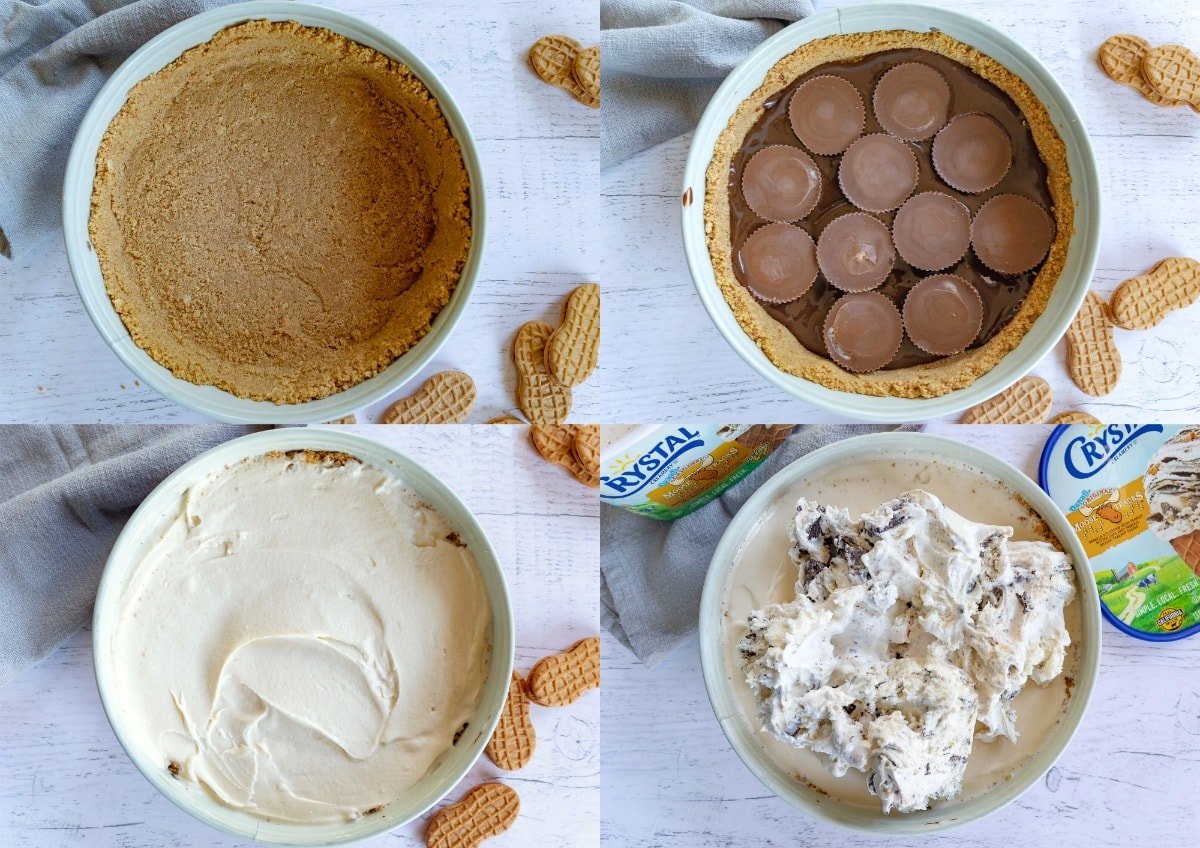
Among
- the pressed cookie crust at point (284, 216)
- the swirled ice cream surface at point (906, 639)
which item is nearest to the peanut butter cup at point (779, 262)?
the swirled ice cream surface at point (906, 639)

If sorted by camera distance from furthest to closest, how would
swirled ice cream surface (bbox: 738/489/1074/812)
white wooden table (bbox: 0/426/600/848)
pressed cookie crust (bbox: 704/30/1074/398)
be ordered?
1. white wooden table (bbox: 0/426/600/848)
2. pressed cookie crust (bbox: 704/30/1074/398)
3. swirled ice cream surface (bbox: 738/489/1074/812)

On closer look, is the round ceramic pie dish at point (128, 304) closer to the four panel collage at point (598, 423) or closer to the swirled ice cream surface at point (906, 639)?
the four panel collage at point (598, 423)

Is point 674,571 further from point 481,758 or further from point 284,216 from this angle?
point 284,216

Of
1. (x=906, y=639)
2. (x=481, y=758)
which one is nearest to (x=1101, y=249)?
(x=906, y=639)

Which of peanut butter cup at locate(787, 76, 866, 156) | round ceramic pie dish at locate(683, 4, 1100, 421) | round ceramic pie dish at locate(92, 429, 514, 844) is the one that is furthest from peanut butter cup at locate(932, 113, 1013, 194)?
round ceramic pie dish at locate(92, 429, 514, 844)

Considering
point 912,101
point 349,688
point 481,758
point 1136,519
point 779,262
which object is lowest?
point 481,758

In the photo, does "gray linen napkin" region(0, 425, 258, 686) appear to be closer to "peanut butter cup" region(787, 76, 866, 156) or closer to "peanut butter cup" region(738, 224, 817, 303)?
"peanut butter cup" region(738, 224, 817, 303)
